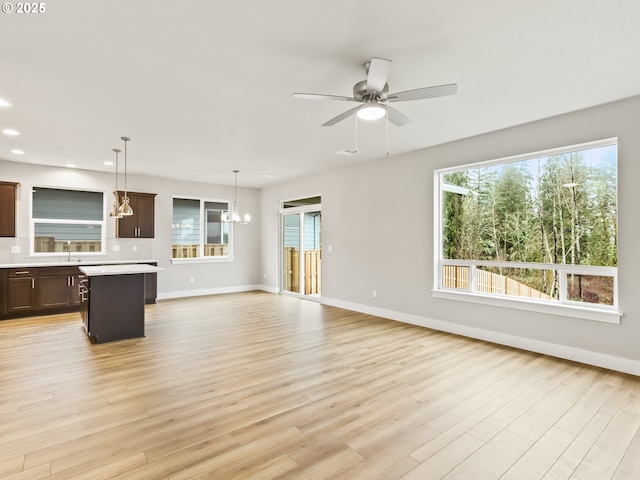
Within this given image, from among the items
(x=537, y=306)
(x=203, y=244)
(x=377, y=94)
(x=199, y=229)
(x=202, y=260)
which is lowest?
(x=537, y=306)

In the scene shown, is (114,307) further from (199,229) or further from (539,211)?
(539,211)

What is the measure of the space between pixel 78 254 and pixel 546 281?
25.8 feet

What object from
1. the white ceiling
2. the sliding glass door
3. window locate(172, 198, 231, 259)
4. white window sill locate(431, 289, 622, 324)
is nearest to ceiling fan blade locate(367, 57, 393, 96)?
the white ceiling

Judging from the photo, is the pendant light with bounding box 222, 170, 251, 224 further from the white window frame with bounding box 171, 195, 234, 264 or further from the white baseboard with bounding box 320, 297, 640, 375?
the white baseboard with bounding box 320, 297, 640, 375

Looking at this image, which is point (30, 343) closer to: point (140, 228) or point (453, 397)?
point (140, 228)

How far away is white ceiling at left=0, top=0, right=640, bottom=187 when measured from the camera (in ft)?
7.09

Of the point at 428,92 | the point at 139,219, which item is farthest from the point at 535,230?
the point at 139,219

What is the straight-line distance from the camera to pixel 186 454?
2.10 m

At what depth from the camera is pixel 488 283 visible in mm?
4641

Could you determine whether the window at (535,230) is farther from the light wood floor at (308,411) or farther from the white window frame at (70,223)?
the white window frame at (70,223)

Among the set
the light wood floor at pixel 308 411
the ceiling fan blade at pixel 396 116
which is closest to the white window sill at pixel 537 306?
the light wood floor at pixel 308 411

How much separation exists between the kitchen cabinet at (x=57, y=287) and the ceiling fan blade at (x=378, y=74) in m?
6.29

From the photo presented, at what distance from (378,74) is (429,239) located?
3.24 metres

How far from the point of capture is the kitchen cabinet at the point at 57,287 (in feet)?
19.5
